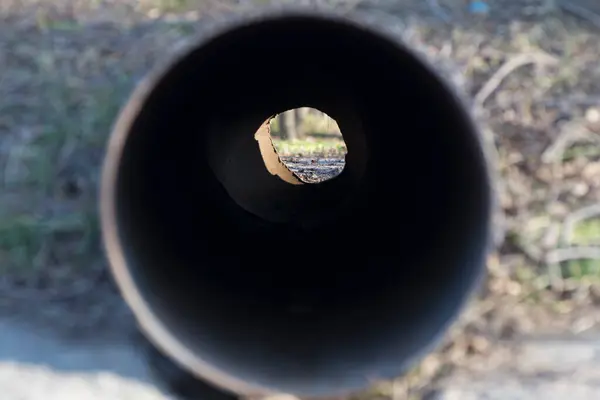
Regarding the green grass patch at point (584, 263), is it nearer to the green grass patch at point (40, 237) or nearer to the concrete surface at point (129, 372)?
the concrete surface at point (129, 372)

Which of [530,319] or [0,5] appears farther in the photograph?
[0,5]

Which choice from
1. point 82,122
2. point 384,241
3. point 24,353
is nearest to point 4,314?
point 24,353

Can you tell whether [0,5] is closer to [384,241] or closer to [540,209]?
[384,241]

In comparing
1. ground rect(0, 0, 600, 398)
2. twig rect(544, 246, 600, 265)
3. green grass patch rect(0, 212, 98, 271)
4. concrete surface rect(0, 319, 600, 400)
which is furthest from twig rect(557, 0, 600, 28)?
green grass patch rect(0, 212, 98, 271)

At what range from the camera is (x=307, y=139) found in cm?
681

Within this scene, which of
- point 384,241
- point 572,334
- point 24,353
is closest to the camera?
point 24,353

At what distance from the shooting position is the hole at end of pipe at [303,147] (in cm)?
317

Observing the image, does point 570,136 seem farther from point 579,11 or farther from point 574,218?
point 579,11

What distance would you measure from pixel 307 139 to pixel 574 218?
189 inches

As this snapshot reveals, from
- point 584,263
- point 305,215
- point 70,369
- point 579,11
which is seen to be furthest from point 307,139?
point 70,369

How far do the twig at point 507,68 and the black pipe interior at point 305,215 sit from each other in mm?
259

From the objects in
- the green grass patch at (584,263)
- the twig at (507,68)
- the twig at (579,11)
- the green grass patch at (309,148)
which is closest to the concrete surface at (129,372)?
the green grass patch at (584,263)

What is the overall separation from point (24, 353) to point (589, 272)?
4.80 ft

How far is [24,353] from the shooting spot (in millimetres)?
1820
